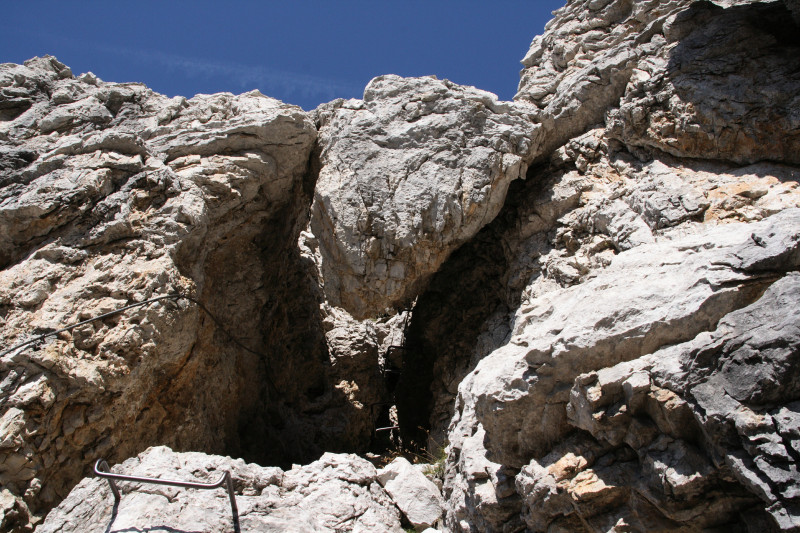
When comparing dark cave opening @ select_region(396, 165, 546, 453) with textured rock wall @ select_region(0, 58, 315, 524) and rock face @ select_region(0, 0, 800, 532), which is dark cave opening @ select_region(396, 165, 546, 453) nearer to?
rock face @ select_region(0, 0, 800, 532)

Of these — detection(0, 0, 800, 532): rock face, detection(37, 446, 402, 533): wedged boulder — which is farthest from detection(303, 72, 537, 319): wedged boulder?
detection(37, 446, 402, 533): wedged boulder

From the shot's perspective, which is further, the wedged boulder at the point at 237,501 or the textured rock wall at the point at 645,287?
the wedged boulder at the point at 237,501

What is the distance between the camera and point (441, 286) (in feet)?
35.6

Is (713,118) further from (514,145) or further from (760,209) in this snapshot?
(514,145)

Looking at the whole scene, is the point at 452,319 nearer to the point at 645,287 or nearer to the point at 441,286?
the point at 441,286

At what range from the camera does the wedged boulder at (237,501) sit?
5.19m

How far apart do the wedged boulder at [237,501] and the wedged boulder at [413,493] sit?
12cm

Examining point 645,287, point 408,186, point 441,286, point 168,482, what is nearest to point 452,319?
point 441,286

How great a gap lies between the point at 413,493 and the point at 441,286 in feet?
16.8

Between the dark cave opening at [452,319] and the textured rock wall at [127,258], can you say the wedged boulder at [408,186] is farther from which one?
the textured rock wall at [127,258]

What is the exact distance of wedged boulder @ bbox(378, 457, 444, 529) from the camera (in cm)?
604

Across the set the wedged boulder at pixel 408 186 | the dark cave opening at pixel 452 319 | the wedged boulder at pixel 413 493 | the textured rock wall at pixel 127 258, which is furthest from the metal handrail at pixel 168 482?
the dark cave opening at pixel 452 319

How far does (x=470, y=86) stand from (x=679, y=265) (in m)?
5.85

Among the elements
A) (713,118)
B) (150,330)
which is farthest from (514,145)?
(150,330)
